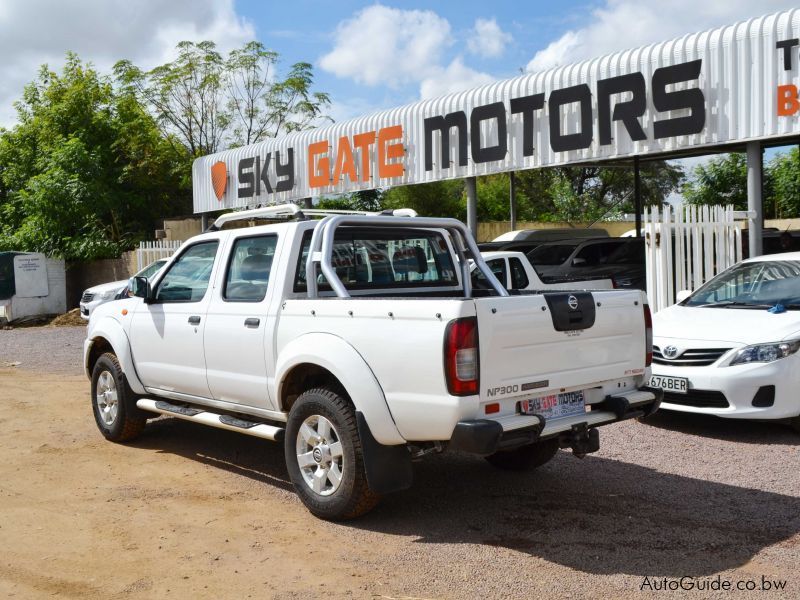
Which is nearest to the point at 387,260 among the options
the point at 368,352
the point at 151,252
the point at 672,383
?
the point at 368,352

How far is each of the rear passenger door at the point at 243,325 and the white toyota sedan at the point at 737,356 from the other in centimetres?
375

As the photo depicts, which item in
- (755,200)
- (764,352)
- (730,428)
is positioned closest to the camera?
(764,352)

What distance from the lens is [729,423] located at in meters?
8.30

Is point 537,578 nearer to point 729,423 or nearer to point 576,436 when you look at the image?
point 576,436

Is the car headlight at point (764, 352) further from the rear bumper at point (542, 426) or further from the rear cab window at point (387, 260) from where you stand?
the rear cab window at point (387, 260)

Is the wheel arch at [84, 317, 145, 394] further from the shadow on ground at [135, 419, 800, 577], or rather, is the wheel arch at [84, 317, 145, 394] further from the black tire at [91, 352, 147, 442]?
the shadow on ground at [135, 419, 800, 577]

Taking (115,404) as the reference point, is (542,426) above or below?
above

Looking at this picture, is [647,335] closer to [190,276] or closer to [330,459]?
[330,459]

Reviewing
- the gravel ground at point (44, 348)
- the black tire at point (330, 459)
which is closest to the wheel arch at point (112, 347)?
the black tire at point (330, 459)

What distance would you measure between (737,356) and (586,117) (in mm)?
7489

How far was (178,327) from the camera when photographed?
686cm

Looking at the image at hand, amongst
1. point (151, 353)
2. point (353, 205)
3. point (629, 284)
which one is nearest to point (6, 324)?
point (353, 205)

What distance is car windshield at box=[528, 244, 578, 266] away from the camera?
1667 centimetres

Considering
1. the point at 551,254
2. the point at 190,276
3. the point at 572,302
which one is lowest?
the point at 572,302
